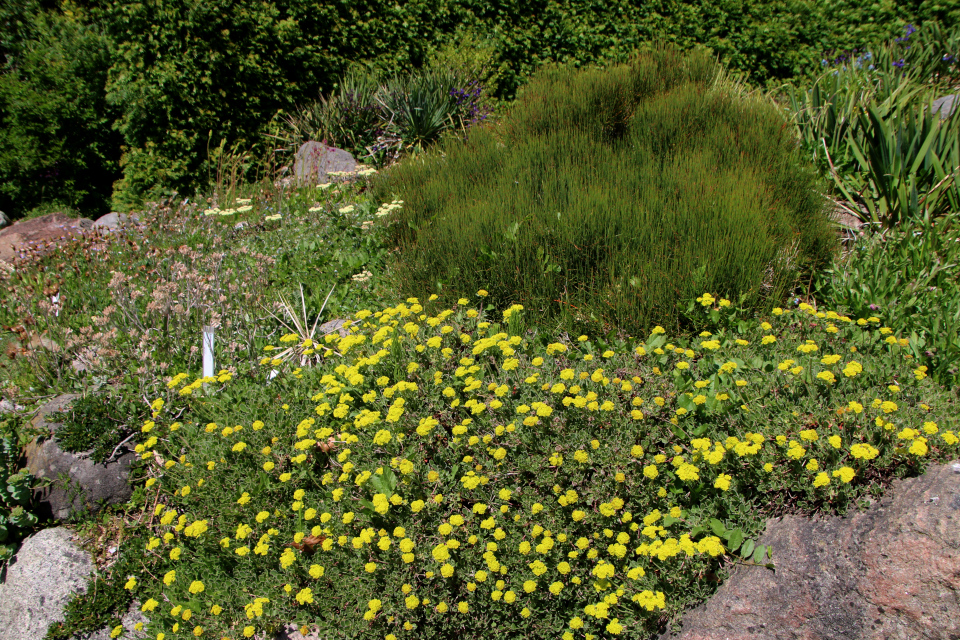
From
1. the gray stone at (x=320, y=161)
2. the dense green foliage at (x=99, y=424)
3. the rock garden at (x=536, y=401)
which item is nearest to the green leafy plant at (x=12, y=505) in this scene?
the rock garden at (x=536, y=401)

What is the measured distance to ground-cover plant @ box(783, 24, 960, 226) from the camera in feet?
15.4

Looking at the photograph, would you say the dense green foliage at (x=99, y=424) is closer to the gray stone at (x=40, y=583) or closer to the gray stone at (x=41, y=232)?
the gray stone at (x=40, y=583)

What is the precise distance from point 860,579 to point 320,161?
6899 millimetres

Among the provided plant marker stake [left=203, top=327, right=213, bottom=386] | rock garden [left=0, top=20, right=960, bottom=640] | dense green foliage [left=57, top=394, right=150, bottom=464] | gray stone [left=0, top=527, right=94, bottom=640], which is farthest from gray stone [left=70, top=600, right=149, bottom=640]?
plant marker stake [left=203, top=327, right=213, bottom=386]


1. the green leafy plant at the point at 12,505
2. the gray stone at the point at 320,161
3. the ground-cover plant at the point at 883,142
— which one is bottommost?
the green leafy plant at the point at 12,505

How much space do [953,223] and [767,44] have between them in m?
5.38

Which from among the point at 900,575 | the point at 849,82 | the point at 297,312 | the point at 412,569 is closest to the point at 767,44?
the point at 849,82

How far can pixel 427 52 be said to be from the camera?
898cm

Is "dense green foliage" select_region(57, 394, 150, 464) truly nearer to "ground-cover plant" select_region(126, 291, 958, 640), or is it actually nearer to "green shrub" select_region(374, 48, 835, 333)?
"ground-cover plant" select_region(126, 291, 958, 640)

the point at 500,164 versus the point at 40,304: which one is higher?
the point at 500,164

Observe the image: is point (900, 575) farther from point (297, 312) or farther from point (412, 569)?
point (297, 312)

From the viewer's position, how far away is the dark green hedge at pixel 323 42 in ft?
24.2

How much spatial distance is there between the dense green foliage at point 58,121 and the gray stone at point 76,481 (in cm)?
663

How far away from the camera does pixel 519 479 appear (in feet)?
9.17
